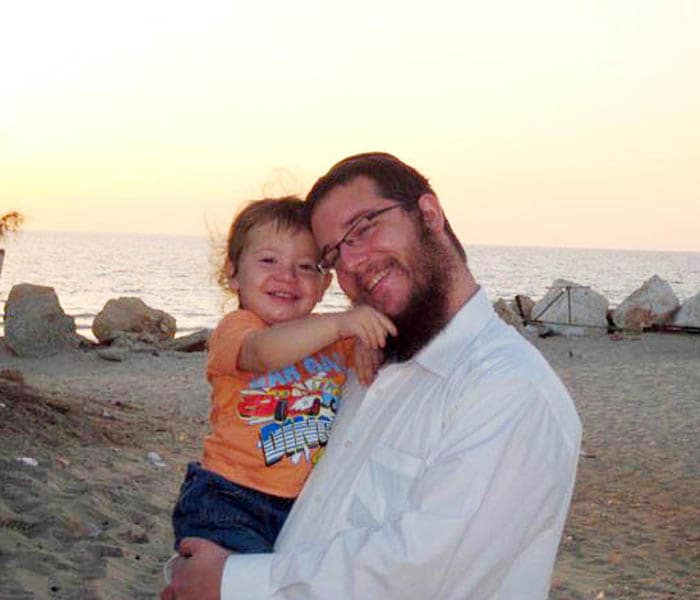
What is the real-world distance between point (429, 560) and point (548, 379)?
490mm


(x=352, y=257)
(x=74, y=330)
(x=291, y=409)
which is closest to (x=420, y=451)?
(x=352, y=257)

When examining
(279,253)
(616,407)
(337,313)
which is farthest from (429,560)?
(616,407)

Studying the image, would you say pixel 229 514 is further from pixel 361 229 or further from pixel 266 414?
pixel 361 229

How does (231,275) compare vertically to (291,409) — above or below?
above

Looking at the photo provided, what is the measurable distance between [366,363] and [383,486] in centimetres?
52

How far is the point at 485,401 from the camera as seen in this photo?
2.25 metres

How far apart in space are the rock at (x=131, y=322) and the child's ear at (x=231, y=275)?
2064cm

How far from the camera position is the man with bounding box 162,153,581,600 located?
2.17 meters

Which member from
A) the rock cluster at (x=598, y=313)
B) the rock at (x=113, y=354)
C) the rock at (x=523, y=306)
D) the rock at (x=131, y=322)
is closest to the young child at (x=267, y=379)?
the rock at (x=113, y=354)

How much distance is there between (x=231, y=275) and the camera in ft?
11.5

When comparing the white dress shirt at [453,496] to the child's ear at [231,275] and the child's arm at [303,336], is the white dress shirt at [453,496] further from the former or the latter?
the child's ear at [231,275]

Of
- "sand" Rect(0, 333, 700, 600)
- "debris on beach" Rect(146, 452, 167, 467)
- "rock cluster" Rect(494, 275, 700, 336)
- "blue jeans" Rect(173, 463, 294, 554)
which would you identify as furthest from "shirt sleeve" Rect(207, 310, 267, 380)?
"rock cluster" Rect(494, 275, 700, 336)

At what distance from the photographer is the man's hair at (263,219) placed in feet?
10.9

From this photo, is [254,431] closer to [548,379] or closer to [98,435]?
[548,379]
